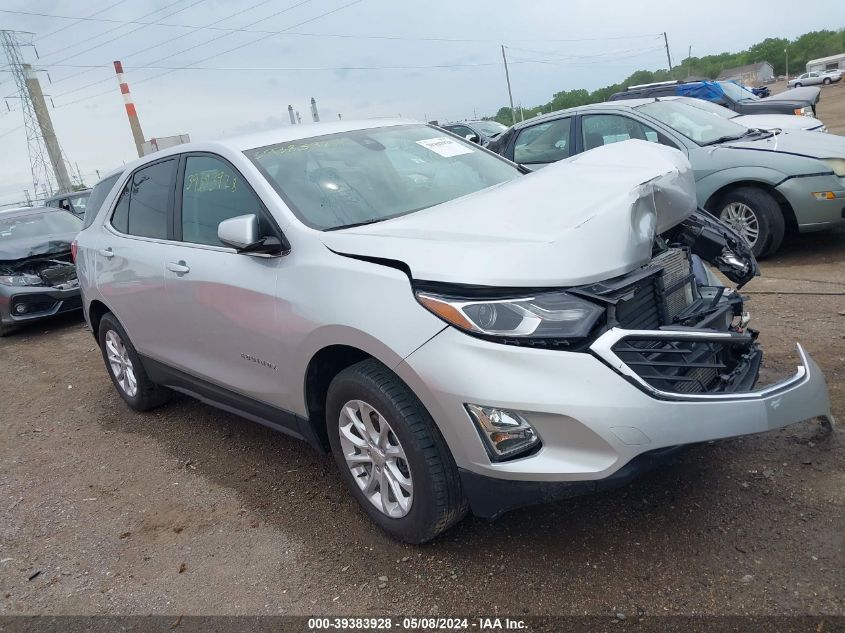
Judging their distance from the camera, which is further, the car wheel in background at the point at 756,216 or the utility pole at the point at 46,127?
the utility pole at the point at 46,127

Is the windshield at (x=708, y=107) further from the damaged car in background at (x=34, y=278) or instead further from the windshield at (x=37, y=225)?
the windshield at (x=37, y=225)

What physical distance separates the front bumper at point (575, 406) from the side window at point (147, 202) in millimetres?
2475

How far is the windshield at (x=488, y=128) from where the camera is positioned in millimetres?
18547

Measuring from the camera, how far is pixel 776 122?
318 inches

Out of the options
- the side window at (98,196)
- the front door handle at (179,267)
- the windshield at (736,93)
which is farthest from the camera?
the windshield at (736,93)

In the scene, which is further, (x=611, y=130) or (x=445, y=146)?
(x=611, y=130)

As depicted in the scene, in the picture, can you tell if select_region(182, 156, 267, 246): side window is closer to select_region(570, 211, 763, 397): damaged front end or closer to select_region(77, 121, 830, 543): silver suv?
select_region(77, 121, 830, 543): silver suv

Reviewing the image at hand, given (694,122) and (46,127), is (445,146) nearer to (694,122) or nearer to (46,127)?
(694,122)

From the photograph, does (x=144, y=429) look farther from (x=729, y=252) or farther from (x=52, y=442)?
(x=729, y=252)

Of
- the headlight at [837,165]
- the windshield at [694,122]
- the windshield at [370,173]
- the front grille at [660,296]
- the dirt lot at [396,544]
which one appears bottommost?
the dirt lot at [396,544]

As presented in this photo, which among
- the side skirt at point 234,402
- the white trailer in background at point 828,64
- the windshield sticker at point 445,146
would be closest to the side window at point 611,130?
the windshield sticker at point 445,146

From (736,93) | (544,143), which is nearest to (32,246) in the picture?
(544,143)

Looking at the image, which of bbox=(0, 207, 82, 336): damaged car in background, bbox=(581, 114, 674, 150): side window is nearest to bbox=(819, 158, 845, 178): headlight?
bbox=(581, 114, 674, 150): side window

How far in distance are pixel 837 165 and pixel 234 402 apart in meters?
5.49
